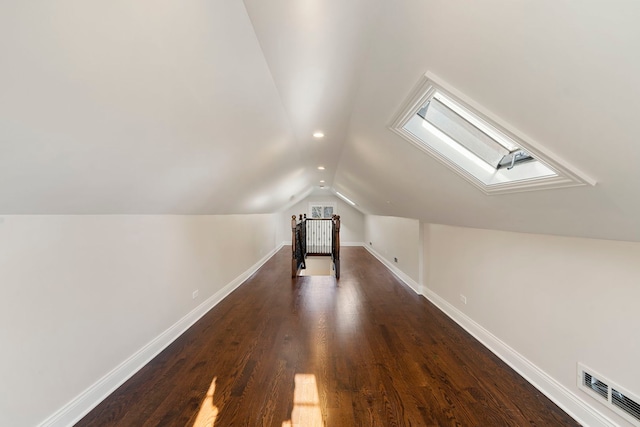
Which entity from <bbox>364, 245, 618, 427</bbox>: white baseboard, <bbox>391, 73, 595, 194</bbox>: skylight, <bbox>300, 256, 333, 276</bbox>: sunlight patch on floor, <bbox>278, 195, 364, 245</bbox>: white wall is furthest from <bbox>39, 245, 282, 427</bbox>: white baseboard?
<bbox>278, 195, 364, 245</bbox>: white wall

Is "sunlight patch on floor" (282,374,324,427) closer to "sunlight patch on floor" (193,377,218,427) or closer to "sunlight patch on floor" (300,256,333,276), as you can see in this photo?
"sunlight patch on floor" (193,377,218,427)

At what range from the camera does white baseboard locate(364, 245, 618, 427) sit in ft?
5.50

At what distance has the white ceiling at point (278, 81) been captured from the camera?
790 mm

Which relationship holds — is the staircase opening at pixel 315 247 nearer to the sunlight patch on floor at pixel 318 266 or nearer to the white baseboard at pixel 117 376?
the sunlight patch on floor at pixel 318 266

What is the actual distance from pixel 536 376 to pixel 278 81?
9.53 feet

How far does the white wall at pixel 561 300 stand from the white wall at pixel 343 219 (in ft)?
24.1

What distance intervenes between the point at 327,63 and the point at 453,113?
0.89 m

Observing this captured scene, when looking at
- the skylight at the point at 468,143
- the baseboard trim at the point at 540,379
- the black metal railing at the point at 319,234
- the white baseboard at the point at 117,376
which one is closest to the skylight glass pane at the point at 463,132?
the skylight at the point at 468,143

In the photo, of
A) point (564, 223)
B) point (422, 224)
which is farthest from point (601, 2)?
point (422, 224)

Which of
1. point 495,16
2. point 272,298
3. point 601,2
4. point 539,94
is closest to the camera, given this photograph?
point 601,2

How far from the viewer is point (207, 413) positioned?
1816 mm

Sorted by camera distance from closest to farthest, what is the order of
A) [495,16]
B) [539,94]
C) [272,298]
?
1. [495,16]
2. [539,94]
3. [272,298]

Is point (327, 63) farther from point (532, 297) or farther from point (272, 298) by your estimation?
point (272, 298)

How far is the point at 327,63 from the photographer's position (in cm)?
160
